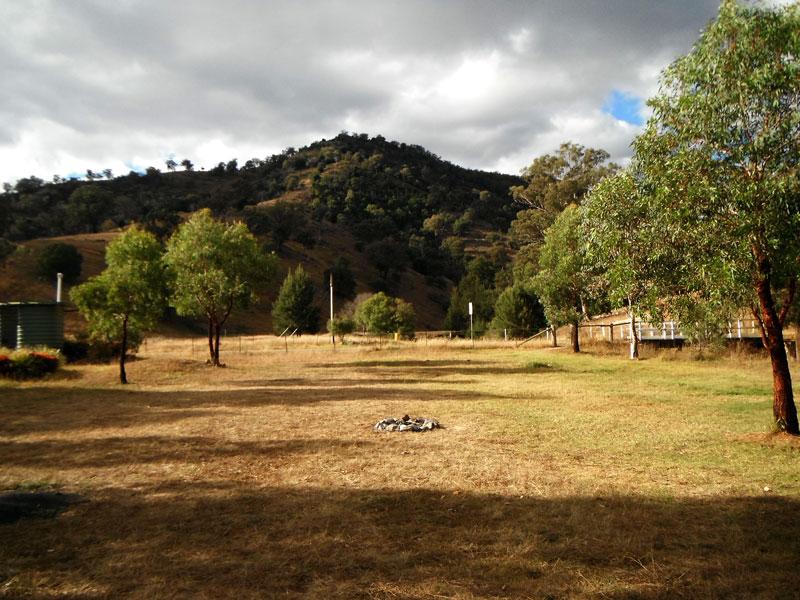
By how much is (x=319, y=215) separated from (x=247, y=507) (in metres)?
108

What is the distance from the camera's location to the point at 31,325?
27141 millimetres

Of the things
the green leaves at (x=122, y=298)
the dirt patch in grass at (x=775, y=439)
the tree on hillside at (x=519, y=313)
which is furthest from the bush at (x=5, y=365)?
the tree on hillside at (x=519, y=313)

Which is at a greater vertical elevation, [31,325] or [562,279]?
[562,279]

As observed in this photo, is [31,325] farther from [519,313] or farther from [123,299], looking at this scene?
[519,313]

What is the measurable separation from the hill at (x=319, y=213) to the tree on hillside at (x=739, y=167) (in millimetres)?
59241

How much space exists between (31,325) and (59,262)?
39678 mm

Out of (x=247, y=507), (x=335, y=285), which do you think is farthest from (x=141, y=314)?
(x=335, y=285)

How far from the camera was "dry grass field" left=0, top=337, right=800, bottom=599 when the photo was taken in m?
4.65

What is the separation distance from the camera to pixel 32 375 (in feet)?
69.1

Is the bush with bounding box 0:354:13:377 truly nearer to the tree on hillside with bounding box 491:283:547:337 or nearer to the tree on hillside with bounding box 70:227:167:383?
the tree on hillside with bounding box 70:227:167:383

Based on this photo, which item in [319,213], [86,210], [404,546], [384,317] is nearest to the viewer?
[404,546]

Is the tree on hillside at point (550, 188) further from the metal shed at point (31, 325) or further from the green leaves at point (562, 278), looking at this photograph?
the metal shed at point (31, 325)

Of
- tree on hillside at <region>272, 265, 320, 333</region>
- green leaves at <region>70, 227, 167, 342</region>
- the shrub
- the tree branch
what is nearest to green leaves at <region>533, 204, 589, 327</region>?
the shrub

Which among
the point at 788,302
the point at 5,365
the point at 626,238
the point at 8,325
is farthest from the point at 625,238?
the point at 8,325
